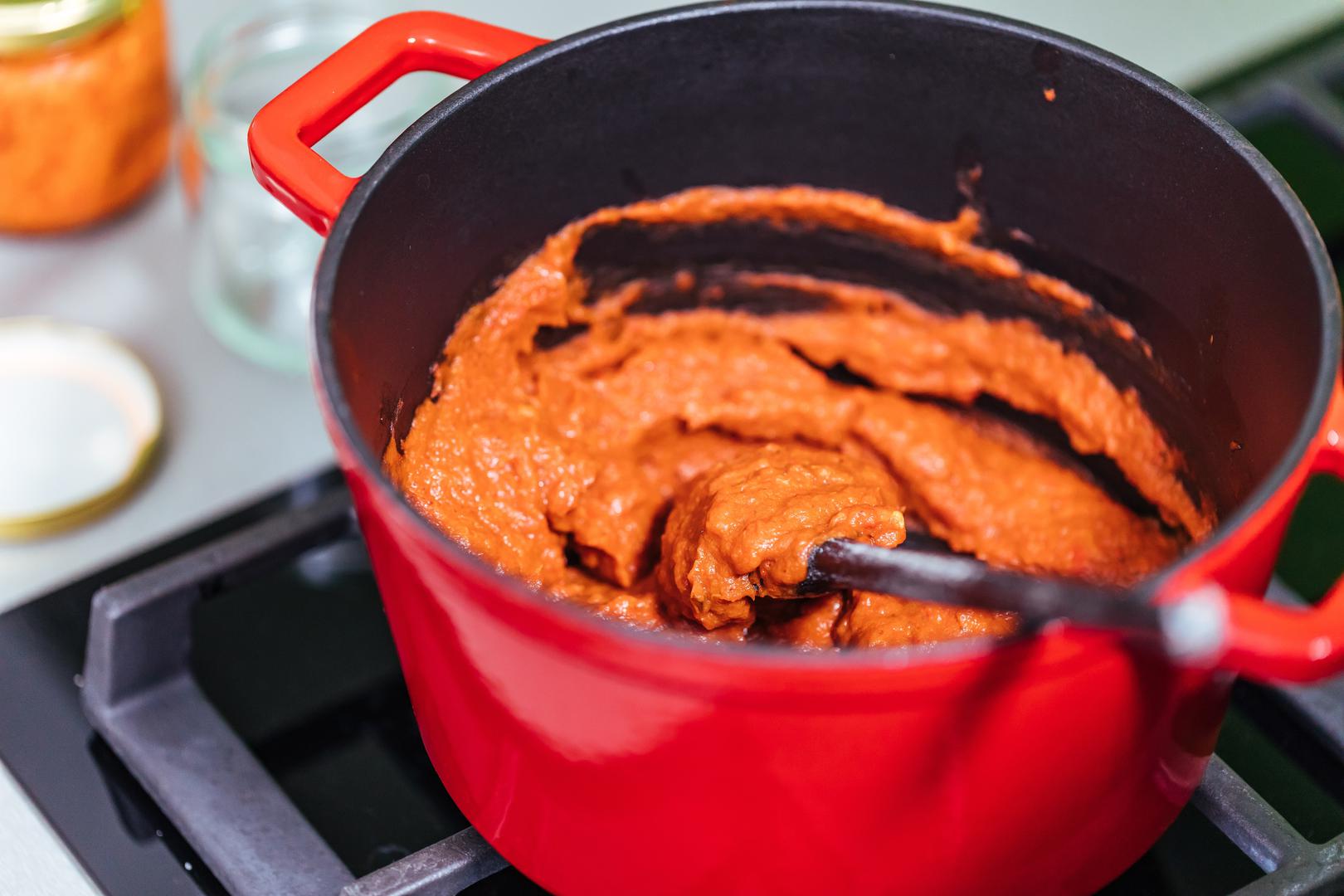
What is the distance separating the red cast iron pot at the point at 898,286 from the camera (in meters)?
0.51

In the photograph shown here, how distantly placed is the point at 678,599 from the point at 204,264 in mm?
496

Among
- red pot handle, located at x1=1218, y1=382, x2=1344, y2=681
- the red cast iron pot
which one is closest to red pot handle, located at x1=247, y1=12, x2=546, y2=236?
the red cast iron pot

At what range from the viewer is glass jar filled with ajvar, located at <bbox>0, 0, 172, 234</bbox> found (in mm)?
925

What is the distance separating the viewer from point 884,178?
2.71 feet

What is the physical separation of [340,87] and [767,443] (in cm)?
30

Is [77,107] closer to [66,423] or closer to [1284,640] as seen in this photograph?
[66,423]

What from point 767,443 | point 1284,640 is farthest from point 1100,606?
point 767,443

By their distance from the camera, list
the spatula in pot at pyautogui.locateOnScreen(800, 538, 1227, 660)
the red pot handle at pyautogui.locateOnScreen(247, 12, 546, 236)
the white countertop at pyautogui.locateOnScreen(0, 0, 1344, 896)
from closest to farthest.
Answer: the spatula in pot at pyautogui.locateOnScreen(800, 538, 1227, 660) < the red pot handle at pyautogui.locateOnScreen(247, 12, 546, 236) < the white countertop at pyautogui.locateOnScreen(0, 0, 1344, 896)

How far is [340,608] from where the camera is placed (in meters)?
0.86

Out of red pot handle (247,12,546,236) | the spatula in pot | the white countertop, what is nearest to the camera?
the spatula in pot

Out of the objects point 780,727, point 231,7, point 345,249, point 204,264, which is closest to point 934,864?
point 780,727

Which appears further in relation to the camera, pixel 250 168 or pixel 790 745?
pixel 250 168

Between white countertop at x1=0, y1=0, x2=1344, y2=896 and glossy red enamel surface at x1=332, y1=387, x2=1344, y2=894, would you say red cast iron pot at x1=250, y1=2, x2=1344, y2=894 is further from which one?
white countertop at x1=0, y1=0, x2=1344, y2=896

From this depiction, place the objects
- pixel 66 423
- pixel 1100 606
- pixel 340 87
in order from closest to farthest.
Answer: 1. pixel 1100 606
2. pixel 340 87
3. pixel 66 423
